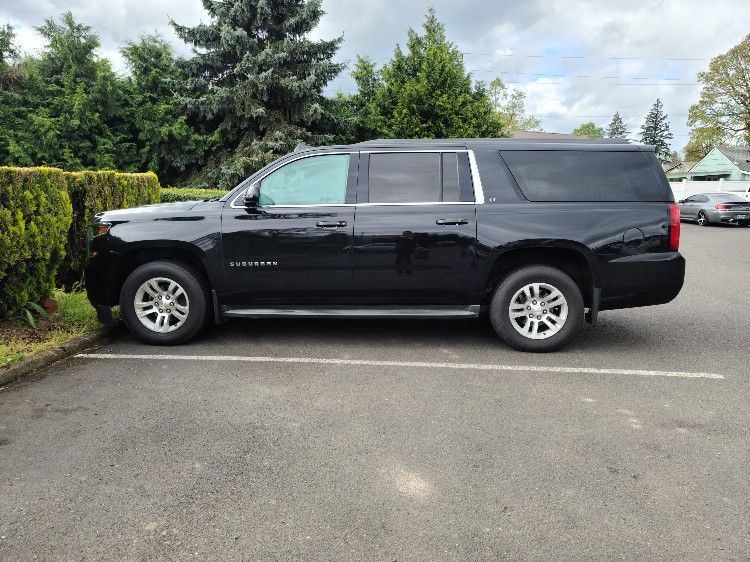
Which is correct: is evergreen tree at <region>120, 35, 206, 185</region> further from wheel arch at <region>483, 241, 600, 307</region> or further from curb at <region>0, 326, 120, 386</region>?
wheel arch at <region>483, 241, 600, 307</region>

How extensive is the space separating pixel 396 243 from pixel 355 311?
76 cm

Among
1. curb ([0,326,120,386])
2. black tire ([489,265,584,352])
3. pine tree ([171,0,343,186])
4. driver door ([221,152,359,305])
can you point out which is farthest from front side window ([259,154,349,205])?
pine tree ([171,0,343,186])

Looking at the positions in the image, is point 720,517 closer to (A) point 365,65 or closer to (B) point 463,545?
(B) point 463,545

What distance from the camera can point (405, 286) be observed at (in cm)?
551

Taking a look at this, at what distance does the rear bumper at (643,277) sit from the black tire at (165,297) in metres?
3.76

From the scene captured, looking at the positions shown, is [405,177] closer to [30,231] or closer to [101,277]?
[101,277]

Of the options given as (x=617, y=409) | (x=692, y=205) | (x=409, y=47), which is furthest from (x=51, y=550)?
(x=692, y=205)

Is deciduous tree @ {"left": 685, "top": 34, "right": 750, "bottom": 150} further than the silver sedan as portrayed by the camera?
Yes

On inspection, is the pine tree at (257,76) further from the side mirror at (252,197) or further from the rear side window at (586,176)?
the rear side window at (586,176)

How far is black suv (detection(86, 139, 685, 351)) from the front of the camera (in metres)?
5.36

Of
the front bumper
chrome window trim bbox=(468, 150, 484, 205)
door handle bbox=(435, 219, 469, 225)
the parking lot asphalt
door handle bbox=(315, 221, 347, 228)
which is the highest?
chrome window trim bbox=(468, 150, 484, 205)

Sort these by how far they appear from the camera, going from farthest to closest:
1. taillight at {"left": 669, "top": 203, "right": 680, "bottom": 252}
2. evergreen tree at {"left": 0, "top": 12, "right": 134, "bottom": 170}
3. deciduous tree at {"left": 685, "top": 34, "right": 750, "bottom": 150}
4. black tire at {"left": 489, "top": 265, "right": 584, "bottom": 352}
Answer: deciduous tree at {"left": 685, "top": 34, "right": 750, "bottom": 150}
evergreen tree at {"left": 0, "top": 12, "right": 134, "bottom": 170}
black tire at {"left": 489, "top": 265, "right": 584, "bottom": 352}
taillight at {"left": 669, "top": 203, "right": 680, "bottom": 252}

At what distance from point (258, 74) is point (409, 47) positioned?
6.27 m

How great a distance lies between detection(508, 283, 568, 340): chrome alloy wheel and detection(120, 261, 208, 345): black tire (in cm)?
292
